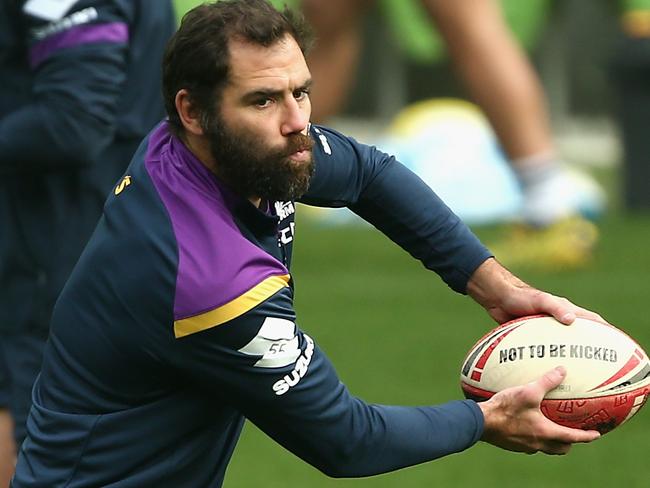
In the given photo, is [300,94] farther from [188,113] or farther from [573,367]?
[573,367]

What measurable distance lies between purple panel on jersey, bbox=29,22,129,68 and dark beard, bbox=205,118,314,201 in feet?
4.05

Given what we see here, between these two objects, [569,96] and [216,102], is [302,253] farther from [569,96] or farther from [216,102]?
[569,96]

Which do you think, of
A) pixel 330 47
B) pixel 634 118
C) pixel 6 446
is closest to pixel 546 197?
pixel 330 47

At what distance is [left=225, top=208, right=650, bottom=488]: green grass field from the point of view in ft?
20.4

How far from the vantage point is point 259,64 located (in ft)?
12.3

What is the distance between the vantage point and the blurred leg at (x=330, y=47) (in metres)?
9.30

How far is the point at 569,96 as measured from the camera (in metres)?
19.3

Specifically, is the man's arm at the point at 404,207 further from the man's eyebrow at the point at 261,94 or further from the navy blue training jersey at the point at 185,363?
the man's eyebrow at the point at 261,94

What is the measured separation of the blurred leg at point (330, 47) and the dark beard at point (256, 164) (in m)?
5.49

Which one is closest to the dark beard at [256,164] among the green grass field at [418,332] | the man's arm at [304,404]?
the man's arm at [304,404]

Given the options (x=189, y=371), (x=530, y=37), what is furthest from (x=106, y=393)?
(x=530, y=37)

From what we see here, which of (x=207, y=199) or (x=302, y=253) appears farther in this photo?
(x=302, y=253)

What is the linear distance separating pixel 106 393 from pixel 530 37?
46.8 ft

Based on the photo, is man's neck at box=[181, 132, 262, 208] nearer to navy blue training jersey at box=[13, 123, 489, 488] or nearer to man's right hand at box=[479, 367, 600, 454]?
navy blue training jersey at box=[13, 123, 489, 488]
